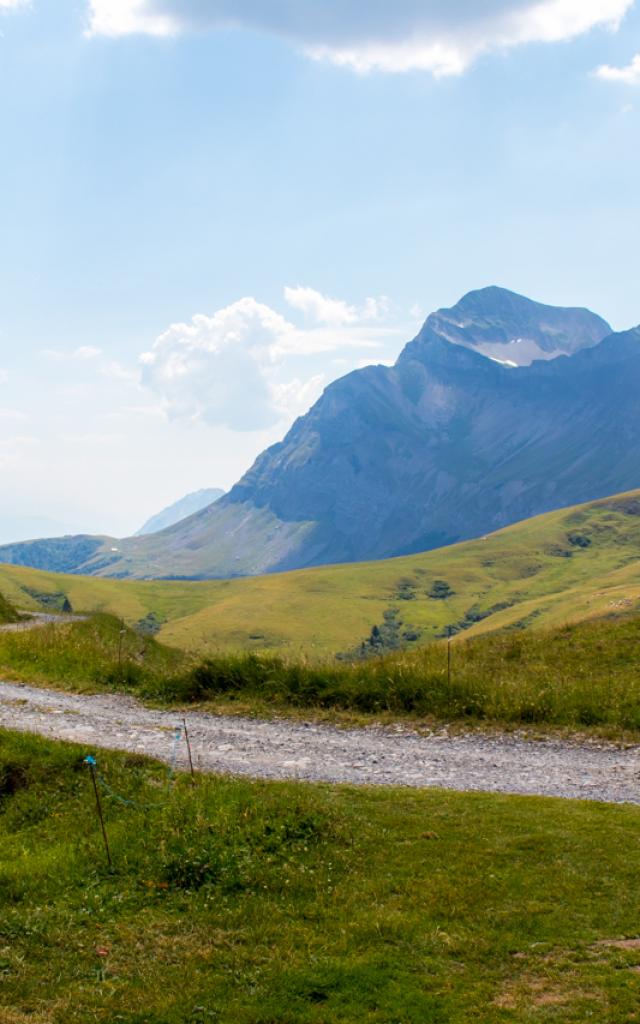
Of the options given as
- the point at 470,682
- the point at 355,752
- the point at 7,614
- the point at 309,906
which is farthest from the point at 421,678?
the point at 7,614

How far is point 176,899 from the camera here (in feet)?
38.4

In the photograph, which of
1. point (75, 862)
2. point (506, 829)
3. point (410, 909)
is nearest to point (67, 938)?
point (75, 862)

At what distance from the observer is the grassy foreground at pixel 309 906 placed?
8.90 metres

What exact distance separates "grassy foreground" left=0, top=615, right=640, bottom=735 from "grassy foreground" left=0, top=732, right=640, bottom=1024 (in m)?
6.83

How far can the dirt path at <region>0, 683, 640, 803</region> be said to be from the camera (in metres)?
17.0

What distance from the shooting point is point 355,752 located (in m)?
19.5

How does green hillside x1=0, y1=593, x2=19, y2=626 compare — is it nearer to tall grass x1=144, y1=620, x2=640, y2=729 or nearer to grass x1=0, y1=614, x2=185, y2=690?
grass x1=0, y1=614, x2=185, y2=690

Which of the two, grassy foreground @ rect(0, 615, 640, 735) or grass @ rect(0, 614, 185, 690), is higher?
grass @ rect(0, 614, 185, 690)

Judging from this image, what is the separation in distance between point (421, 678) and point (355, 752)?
5.08 meters

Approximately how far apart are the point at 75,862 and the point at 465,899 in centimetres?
633

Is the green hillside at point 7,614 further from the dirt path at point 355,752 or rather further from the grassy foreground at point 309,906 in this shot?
the grassy foreground at point 309,906

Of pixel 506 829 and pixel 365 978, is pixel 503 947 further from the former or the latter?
pixel 506 829

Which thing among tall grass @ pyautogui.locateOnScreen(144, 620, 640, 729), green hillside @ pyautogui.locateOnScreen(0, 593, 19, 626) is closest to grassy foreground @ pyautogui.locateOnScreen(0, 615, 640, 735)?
tall grass @ pyautogui.locateOnScreen(144, 620, 640, 729)

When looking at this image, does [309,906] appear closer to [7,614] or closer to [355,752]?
[355,752]
